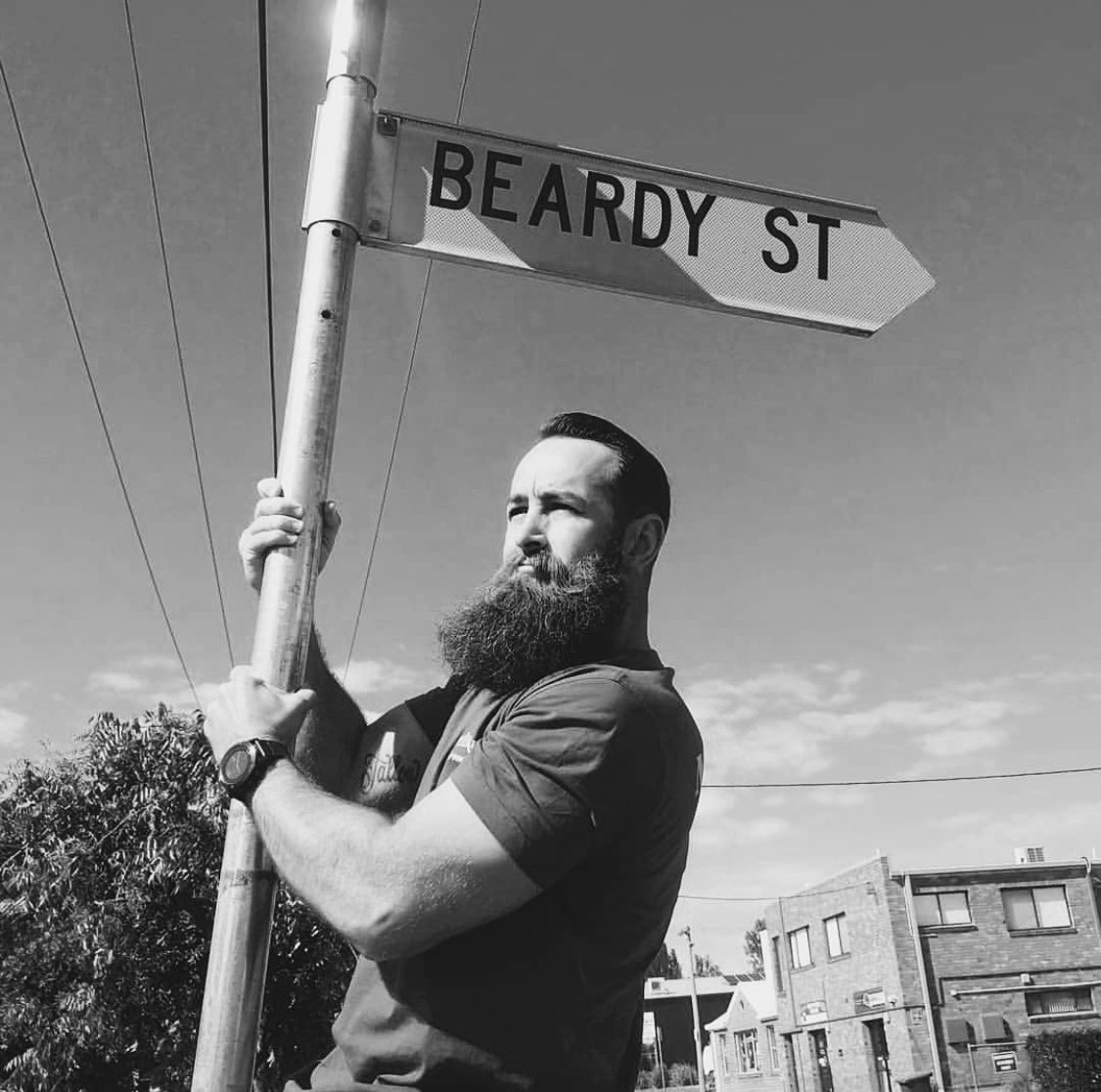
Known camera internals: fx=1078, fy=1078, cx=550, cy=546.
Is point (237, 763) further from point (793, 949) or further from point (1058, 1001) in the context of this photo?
point (793, 949)

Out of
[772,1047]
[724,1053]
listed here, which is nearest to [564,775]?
[772,1047]

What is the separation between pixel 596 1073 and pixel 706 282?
6.07ft

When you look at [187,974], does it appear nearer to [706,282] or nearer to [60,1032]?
[60,1032]

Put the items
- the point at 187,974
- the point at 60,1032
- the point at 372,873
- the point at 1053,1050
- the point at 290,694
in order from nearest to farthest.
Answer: the point at 372,873
the point at 290,694
the point at 60,1032
the point at 187,974
the point at 1053,1050

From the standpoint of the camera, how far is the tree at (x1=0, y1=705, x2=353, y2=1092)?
42.6ft

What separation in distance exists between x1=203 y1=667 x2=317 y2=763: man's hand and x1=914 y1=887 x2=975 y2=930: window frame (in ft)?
113

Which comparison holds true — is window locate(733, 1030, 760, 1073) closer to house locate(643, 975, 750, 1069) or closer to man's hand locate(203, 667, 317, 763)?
house locate(643, 975, 750, 1069)

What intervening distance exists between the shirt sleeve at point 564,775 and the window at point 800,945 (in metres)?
39.1

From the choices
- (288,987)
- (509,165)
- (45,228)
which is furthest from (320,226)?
(288,987)

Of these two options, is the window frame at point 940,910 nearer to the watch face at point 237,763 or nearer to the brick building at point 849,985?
the brick building at point 849,985

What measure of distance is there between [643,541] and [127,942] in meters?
12.9

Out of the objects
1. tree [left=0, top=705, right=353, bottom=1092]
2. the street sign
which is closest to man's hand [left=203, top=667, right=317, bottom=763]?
the street sign

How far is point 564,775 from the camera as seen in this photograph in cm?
191

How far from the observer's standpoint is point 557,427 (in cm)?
280
